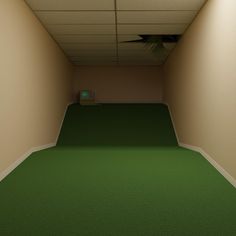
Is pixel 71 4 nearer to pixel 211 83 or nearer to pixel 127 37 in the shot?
pixel 127 37

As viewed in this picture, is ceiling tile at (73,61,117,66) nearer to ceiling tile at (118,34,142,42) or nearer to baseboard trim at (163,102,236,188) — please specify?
ceiling tile at (118,34,142,42)

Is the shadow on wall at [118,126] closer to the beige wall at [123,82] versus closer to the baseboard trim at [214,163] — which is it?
the beige wall at [123,82]

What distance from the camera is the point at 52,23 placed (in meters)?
4.55

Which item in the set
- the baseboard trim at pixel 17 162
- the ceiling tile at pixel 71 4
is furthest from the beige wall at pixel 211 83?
the baseboard trim at pixel 17 162

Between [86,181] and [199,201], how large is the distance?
1.05 metres

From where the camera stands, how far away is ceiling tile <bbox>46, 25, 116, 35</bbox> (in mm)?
4680

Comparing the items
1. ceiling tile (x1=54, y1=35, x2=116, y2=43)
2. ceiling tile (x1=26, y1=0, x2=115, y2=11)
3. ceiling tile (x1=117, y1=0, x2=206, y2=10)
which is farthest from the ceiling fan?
ceiling tile (x1=26, y1=0, x2=115, y2=11)

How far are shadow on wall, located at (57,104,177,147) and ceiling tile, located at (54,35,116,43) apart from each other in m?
1.78

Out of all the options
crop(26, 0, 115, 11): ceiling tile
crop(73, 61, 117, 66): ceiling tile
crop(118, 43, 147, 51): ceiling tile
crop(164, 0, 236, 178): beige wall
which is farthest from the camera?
crop(73, 61, 117, 66): ceiling tile

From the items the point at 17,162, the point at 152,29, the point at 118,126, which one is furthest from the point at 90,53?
the point at 17,162

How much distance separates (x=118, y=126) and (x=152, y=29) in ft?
7.33

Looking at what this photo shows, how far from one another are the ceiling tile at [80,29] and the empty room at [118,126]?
0.03 metres

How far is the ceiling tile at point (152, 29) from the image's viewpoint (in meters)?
4.65

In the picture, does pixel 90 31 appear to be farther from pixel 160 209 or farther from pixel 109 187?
pixel 160 209
